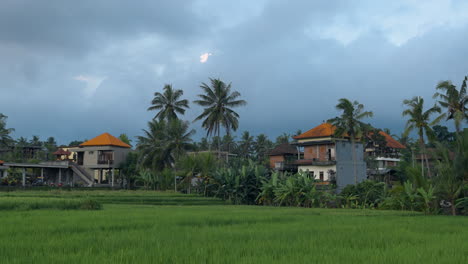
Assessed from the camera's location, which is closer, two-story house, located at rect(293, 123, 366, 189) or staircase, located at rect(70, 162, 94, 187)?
two-story house, located at rect(293, 123, 366, 189)

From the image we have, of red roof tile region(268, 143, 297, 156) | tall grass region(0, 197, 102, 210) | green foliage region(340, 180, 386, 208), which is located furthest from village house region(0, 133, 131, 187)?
tall grass region(0, 197, 102, 210)

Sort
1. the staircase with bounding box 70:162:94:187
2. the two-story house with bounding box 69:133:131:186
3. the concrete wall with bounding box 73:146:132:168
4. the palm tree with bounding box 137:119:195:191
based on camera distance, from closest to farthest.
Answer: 1. the palm tree with bounding box 137:119:195:191
2. the staircase with bounding box 70:162:94:187
3. the two-story house with bounding box 69:133:131:186
4. the concrete wall with bounding box 73:146:132:168

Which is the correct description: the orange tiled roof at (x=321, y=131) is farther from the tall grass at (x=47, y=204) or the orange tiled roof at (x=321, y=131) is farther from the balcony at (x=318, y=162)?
the tall grass at (x=47, y=204)

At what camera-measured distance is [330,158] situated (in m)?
50.9

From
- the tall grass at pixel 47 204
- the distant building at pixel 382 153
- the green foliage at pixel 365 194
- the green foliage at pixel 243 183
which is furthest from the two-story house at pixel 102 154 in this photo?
the tall grass at pixel 47 204

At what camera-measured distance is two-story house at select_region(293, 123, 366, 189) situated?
164 feet

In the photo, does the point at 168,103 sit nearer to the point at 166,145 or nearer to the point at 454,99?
the point at 166,145

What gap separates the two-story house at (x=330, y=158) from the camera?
5003 centimetres

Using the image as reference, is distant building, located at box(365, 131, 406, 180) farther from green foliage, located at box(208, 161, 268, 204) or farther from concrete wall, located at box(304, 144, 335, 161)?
green foliage, located at box(208, 161, 268, 204)

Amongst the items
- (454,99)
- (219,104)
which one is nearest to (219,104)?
(219,104)

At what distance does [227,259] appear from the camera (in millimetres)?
6562

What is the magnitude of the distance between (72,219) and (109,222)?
131 cm

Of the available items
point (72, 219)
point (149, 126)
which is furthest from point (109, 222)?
point (149, 126)

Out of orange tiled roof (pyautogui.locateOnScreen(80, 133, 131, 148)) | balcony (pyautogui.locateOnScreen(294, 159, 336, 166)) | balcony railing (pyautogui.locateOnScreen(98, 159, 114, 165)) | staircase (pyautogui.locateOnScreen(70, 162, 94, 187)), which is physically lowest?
staircase (pyautogui.locateOnScreen(70, 162, 94, 187))
